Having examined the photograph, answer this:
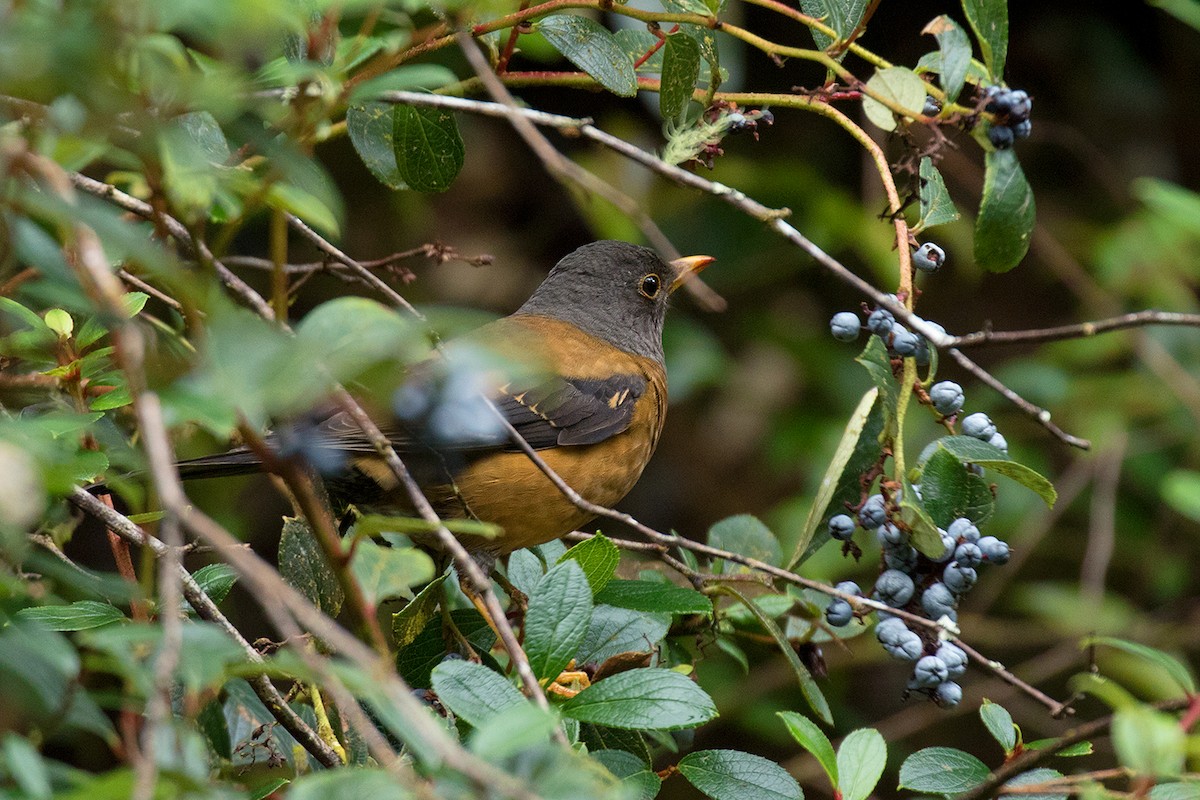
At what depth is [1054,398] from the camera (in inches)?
221

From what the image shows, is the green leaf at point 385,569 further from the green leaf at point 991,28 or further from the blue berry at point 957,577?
the green leaf at point 991,28

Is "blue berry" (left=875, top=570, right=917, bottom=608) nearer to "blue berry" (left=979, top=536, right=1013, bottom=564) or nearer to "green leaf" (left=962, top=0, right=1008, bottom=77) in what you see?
"blue berry" (left=979, top=536, right=1013, bottom=564)

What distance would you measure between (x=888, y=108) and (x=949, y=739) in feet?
15.6

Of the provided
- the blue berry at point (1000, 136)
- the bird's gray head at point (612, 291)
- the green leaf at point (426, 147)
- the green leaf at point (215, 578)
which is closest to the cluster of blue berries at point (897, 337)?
the blue berry at point (1000, 136)

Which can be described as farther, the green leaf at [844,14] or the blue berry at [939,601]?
the green leaf at [844,14]

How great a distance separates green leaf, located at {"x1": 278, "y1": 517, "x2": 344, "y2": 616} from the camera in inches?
100

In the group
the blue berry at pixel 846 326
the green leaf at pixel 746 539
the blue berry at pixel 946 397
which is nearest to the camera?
the blue berry at pixel 946 397

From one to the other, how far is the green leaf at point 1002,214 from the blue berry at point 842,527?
623mm

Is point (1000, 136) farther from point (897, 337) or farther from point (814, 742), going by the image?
point (814, 742)

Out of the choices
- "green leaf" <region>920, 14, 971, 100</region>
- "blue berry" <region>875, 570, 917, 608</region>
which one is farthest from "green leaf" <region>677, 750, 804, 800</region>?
"green leaf" <region>920, 14, 971, 100</region>

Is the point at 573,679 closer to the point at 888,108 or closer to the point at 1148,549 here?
the point at 888,108

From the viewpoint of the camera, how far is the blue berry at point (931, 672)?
221cm

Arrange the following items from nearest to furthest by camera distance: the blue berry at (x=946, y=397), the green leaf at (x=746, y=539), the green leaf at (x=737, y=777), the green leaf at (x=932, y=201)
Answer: the green leaf at (x=737, y=777) → the blue berry at (x=946, y=397) → the green leaf at (x=932, y=201) → the green leaf at (x=746, y=539)

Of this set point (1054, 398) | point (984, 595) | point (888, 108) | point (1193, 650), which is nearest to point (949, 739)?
point (984, 595)
